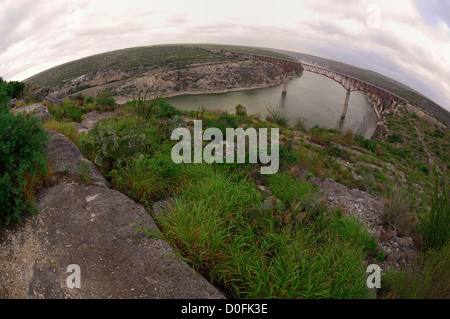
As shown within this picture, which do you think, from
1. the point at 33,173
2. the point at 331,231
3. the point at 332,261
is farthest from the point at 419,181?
the point at 33,173

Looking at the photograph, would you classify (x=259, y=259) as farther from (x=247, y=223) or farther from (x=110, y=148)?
(x=110, y=148)

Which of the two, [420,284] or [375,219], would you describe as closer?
[420,284]

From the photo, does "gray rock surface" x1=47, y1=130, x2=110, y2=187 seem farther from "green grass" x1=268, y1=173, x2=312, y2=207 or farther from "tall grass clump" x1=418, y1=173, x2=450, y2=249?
"tall grass clump" x1=418, y1=173, x2=450, y2=249

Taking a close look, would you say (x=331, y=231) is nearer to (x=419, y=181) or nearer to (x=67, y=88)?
(x=419, y=181)

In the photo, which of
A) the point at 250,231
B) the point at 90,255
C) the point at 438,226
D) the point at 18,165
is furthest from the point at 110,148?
the point at 438,226

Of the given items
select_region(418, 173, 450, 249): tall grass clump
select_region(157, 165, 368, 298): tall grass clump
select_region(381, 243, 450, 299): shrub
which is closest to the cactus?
select_region(157, 165, 368, 298): tall grass clump

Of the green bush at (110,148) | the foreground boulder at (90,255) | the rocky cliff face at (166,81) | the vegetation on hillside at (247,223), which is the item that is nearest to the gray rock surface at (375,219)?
the vegetation on hillside at (247,223)
